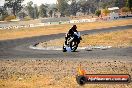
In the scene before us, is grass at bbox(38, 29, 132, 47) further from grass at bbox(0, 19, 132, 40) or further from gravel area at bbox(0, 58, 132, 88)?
grass at bbox(0, 19, 132, 40)

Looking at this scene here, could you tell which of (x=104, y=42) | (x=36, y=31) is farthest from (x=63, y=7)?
(x=104, y=42)

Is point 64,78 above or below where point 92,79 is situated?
below

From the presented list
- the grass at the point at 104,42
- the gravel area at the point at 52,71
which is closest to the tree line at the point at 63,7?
the grass at the point at 104,42

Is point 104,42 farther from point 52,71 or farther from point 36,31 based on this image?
point 36,31

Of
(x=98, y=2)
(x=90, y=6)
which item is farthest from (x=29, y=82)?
(x=98, y=2)

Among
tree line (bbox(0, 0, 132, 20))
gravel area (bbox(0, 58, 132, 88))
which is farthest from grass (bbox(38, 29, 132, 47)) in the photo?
tree line (bbox(0, 0, 132, 20))

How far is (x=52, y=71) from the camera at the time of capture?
14.3 meters

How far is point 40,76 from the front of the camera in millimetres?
13422

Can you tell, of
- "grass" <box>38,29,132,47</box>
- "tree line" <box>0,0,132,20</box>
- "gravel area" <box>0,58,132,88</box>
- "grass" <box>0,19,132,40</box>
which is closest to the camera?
"gravel area" <box>0,58,132,88</box>

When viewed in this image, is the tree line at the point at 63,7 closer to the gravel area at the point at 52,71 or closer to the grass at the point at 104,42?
the grass at the point at 104,42

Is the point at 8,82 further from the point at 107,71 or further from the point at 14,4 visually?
the point at 14,4

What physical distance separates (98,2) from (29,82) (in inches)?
7325

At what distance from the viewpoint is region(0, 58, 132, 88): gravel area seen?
11.9 m

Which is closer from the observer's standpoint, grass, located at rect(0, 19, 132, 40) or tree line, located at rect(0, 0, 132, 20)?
grass, located at rect(0, 19, 132, 40)
